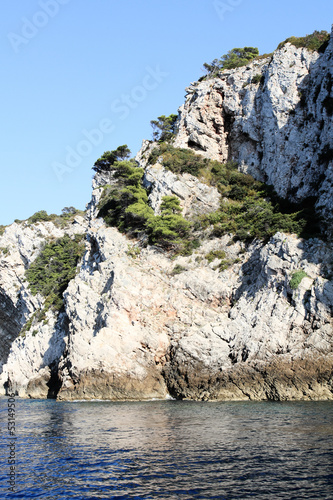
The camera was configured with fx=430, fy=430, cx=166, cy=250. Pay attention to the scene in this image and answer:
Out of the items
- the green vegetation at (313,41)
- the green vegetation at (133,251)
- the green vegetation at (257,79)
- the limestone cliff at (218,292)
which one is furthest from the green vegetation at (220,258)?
the green vegetation at (313,41)

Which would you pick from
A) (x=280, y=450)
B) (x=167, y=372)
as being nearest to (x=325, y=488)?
(x=280, y=450)

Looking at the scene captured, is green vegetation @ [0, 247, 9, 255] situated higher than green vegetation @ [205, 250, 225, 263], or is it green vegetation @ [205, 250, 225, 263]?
green vegetation @ [0, 247, 9, 255]

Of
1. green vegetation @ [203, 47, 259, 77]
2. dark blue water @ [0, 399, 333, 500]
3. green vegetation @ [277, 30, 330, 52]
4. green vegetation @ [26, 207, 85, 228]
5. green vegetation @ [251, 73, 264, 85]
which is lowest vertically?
dark blue water @ [0, 399, 333, 500]

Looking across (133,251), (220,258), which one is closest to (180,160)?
(133,251)

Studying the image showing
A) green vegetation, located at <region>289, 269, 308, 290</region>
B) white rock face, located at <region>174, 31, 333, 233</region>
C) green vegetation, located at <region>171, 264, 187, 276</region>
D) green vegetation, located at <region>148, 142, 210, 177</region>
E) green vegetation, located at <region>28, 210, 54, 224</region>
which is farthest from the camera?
green vegetation, located at <region>28, 210, 54, 224</region>

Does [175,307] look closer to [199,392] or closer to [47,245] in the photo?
[199,392]

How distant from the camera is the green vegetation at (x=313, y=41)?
4209cm

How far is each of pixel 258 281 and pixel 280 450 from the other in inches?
733

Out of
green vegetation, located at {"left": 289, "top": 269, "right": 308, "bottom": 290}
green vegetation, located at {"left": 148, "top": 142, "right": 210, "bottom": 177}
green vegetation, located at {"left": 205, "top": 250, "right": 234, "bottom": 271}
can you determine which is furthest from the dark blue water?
green vegetation, located at {"left": 148, "top": 142, "right": 210, "bottom": 177}

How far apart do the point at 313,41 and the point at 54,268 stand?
38667 mm

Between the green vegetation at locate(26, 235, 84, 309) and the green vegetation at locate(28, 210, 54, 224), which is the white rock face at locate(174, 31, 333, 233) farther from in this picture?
the green vegetation at locate(28, 210, 54, 224)

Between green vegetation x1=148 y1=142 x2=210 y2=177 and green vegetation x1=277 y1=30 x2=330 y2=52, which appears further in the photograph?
green vegetation x1=148 y1=142 x2=210 y2=177

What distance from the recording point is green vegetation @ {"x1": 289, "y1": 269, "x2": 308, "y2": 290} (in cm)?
2752

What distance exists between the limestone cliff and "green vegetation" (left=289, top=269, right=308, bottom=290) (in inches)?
7.1
